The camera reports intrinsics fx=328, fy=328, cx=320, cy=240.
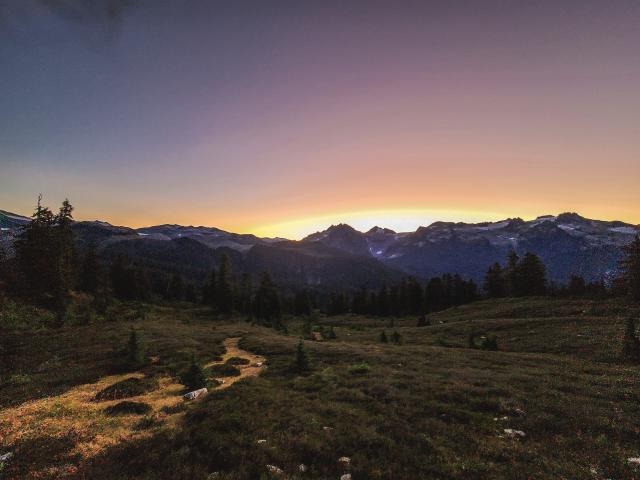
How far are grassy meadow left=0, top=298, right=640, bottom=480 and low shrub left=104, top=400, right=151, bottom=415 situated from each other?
28cm

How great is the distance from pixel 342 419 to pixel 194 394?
10549 mm

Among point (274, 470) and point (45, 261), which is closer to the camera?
point (274, 470)

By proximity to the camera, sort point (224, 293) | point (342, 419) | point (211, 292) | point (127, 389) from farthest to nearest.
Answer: point (211, 292) → point (224, 293) → point (127, 389) → point (342, 419)

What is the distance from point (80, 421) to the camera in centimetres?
1725

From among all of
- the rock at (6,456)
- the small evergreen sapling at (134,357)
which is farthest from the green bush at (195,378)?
the rock at (6,456)

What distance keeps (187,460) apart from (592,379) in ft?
79.1

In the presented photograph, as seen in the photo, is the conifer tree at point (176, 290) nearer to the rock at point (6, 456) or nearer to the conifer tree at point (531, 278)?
the conifer tree at point (531, 278)

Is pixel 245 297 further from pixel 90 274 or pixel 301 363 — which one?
pixel 301 363

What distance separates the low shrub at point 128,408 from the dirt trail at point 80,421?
384 millimetres

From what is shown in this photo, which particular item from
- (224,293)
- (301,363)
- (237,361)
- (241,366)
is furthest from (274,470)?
(224,293)

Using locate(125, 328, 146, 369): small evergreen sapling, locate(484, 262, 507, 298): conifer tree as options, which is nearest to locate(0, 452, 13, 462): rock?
locate(125, 328, 146, 369): small evergreen sapling

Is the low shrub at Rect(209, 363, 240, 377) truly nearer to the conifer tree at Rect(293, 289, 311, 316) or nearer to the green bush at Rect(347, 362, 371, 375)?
the green bush at Rect(347, 362, 371, 375)

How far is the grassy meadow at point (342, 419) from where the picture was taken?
11.6 meters

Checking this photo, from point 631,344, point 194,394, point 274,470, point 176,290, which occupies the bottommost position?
point 176,290
